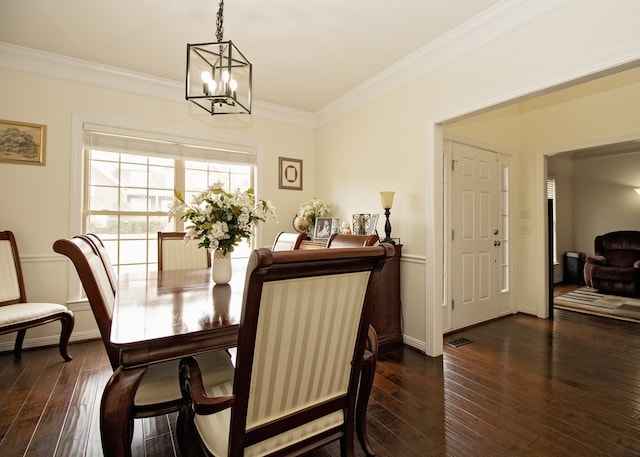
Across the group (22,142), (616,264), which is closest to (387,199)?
(22,142)

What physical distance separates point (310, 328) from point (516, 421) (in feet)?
5.55

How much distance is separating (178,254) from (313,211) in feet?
5.57

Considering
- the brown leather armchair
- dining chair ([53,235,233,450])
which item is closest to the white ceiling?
dining chair ([53,235,233,450])

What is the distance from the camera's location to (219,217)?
1.82 meters

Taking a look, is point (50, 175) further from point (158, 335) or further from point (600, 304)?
point (600, 304)

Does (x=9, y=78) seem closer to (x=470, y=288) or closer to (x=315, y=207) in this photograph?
(x=315, y=207)

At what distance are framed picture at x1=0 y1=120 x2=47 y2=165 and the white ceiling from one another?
0.71 meters

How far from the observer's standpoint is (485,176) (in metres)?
3.72

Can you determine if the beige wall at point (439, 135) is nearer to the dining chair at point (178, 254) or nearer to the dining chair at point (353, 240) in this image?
the dining chair at point (353, 240)

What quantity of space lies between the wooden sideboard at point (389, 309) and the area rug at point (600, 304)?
2.99m

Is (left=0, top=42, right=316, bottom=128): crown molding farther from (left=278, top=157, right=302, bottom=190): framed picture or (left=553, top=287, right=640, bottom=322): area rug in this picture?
(left=553, top=287, right=640, bottom=322): area rug

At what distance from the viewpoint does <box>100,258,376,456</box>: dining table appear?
3.28ft

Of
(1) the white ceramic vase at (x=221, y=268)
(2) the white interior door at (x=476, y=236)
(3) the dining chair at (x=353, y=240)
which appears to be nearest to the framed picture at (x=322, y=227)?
(3) the dining chair at (x=353, y=240)

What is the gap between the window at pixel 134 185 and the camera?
3248 mm
